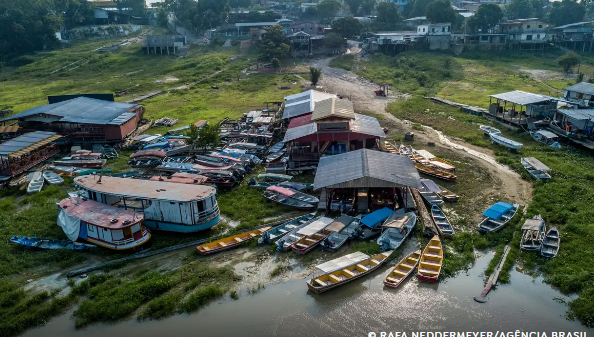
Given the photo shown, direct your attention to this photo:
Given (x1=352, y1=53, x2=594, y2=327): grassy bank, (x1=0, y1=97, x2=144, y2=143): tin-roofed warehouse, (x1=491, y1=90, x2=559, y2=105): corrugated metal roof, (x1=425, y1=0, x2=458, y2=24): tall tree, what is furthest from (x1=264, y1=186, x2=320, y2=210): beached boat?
(x1=425, y1=0, x2=458, y2=24): tall tree

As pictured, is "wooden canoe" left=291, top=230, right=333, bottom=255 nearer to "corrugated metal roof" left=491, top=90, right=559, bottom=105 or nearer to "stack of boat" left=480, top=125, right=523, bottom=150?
"stack of boat" left=480, top=125, right=523, bottom=150

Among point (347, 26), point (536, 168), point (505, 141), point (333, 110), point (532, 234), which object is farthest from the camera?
point (347, 26)

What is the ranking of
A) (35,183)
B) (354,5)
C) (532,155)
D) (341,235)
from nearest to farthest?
(341,235), (35,183), (532,155), (354,5)

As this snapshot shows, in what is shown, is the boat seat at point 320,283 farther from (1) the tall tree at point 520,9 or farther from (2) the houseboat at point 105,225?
(1) the tall tree at point 520,9

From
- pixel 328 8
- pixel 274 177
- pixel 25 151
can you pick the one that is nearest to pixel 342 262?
pixel 274 177

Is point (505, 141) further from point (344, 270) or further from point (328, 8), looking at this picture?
point (328, 8)

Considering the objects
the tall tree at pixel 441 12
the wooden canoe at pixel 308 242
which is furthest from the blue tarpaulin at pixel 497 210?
the tall tree at pixel 441 12
